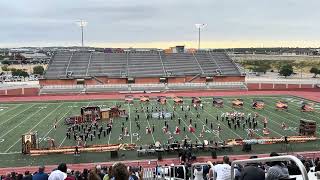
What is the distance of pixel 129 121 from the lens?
112 feet

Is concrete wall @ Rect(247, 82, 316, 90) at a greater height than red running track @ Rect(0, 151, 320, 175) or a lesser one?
greater

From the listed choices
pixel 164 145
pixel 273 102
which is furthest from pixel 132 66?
pixel 164 145

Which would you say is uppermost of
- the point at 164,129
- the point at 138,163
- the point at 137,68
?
the point at 137,68

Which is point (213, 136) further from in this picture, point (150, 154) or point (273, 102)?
point (273, 102)

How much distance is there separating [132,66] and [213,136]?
153 ft

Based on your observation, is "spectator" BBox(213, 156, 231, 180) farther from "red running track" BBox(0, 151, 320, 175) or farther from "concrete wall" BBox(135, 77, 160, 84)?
"concrete wall" BBox(135, 77, 160, 84)

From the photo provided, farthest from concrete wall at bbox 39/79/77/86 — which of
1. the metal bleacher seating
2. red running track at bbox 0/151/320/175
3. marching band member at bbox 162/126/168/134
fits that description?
red running track at bbox 0/151/320/175

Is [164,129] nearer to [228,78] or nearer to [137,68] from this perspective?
[228,78]

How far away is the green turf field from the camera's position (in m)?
27.8

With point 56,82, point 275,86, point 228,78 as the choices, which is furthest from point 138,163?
point 228,78

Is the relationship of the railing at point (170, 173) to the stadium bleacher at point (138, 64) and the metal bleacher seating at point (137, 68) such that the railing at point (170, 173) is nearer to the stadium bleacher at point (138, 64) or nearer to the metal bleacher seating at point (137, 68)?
the metal bleacher seating at point (137, 68)

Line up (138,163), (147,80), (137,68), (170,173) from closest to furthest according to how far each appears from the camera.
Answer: (170,173) < (138,163) < (147,80) < (137,68)

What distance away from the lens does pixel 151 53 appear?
81.4 m

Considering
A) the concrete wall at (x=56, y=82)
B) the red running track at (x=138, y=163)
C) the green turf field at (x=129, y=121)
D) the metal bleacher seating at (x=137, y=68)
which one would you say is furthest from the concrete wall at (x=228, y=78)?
the red running track at (x=138, y=163)
